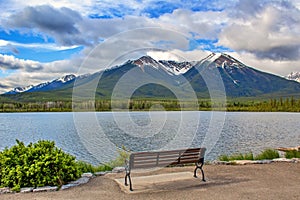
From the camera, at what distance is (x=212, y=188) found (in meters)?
7.68

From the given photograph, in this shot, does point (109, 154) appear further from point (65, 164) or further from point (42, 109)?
point (42, 109)

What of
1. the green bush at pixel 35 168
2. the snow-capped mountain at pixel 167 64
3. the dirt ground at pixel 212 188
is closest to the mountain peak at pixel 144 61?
the snow-capped mountain at pixel 167 64

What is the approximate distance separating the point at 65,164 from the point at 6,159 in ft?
4.50

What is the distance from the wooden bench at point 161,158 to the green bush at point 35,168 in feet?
5.04

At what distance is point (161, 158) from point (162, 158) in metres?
0.03

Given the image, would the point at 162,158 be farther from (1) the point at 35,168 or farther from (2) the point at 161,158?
(1) the point at 35,168

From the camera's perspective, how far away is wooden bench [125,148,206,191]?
7539 millimetres

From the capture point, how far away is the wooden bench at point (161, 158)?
754cm

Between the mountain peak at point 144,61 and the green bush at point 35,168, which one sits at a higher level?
the mountain peak at point 144,61

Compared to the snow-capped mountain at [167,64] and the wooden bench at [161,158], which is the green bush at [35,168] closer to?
the wooden bench at [161,158]

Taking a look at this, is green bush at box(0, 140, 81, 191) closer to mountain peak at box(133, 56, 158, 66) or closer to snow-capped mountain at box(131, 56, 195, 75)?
mountain peak at box(133, 56, 158, 66)

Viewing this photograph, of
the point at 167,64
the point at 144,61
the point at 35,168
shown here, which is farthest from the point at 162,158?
the point at 167,64

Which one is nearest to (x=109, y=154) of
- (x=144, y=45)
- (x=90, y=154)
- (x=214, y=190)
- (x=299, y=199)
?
(x=90, y=154)

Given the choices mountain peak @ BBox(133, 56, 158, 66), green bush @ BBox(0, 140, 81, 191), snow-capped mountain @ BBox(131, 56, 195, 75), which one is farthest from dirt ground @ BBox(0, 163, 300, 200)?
mountain peak @ BBox(133, 56, 158, 66)
